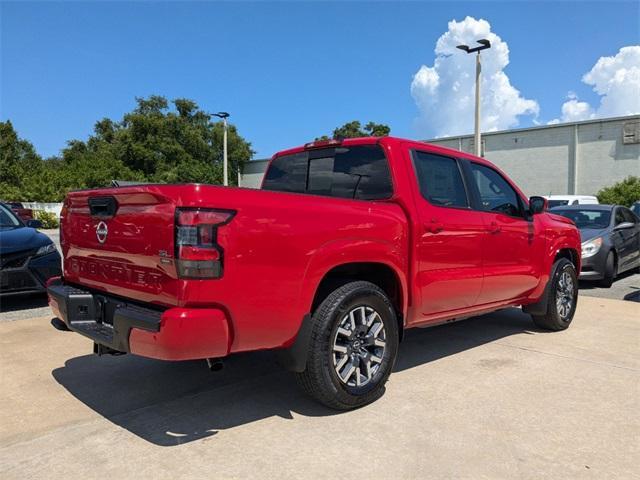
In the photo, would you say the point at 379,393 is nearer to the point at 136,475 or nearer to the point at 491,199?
the point at 136,475

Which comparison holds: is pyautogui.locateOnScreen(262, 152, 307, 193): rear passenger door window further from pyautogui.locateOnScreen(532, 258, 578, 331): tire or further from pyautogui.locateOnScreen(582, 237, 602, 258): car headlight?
pyautogui.locateOnScreen(582, 237, 602, 258): car headlight

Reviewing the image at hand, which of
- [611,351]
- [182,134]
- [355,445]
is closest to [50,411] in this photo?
[355,445]

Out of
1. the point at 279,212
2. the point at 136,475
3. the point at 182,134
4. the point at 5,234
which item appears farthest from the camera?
the point at 182,134

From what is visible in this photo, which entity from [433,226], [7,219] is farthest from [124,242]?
[7,219]

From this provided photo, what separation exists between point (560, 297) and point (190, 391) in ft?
13.9

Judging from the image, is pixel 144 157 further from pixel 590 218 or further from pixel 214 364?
pixel 214 364

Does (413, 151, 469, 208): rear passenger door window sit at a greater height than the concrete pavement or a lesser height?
A: greater

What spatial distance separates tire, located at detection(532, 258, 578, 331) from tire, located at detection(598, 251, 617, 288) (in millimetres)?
3520

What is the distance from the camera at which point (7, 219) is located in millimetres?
7527

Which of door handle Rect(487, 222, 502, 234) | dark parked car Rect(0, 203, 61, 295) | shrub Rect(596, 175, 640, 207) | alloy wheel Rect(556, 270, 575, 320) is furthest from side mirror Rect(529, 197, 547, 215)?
shrub Rect(596, 175, 640, 207)

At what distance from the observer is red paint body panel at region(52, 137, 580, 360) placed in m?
2.84

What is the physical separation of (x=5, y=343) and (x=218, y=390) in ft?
8.97

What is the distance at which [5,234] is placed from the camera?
22.2ft

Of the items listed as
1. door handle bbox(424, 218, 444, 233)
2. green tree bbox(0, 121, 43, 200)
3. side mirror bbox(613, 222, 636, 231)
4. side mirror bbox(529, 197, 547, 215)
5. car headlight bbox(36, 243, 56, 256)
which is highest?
green tree bbox(0, 121, 43, 200)
